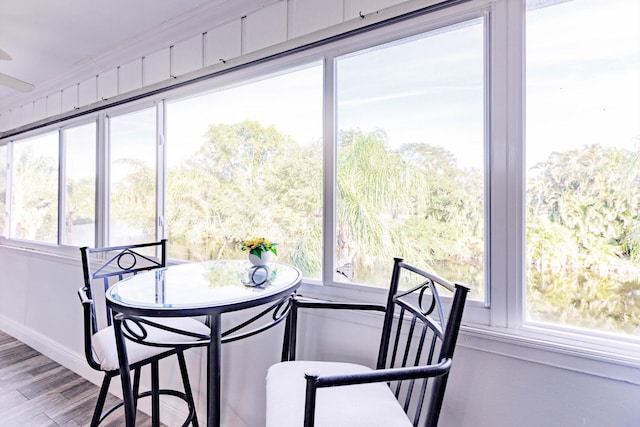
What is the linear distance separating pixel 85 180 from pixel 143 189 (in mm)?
825

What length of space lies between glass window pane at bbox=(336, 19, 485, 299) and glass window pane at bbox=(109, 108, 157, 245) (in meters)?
1.48

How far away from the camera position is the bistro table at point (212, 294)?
103cm

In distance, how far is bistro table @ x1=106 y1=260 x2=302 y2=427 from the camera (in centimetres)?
103

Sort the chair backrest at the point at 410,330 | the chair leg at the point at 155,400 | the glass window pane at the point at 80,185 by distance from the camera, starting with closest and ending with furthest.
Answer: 1. the chair backrest at the point at 410,330
2. the chair leg at the point at 155,400
3. the glass window pane at the point at 80,185

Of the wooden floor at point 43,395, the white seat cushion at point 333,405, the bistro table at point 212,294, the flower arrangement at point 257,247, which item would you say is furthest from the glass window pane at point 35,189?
the white seat cushion at point 333,405

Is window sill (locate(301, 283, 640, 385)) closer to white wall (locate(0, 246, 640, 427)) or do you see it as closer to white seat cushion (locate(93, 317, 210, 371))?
white wall (locate(0, 246, 640, 427))

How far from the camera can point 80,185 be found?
8.97 feet

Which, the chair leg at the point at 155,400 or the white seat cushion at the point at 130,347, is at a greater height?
the white seat cushion at the point at 130,347

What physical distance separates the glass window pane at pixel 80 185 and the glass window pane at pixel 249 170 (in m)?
0.96

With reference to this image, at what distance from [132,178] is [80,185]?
77 centimetres

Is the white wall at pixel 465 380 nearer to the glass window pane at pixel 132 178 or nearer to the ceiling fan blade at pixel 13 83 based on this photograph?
the glass window pane at pixel 132 178

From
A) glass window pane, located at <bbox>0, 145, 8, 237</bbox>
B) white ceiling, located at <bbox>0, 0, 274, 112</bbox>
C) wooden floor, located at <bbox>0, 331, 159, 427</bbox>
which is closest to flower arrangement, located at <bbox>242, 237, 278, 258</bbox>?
white ceiling, located at <bbox>0, 0, 274, 112</bbox>

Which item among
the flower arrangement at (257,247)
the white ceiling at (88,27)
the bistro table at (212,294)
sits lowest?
the bistro table at (212,294)

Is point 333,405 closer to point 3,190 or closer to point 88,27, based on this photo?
point 88,27
